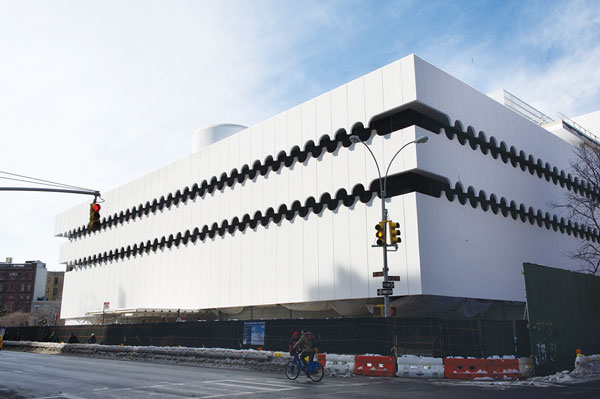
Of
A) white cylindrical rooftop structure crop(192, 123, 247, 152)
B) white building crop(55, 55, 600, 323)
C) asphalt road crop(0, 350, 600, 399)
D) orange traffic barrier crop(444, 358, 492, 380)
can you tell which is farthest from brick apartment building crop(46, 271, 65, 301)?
orange traffic barrier crop(444, 358, 492, 380)

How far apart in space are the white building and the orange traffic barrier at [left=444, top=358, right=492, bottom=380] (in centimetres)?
809

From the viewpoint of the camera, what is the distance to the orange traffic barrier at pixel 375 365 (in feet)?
63.8

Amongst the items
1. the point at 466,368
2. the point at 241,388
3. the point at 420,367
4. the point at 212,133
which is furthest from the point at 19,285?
the point at 466,368

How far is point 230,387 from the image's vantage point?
48.8ft

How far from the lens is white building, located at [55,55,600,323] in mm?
28922

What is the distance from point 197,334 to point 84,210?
124ft

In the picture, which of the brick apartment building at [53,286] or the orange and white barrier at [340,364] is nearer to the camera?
the orange and white barrier at [340,364]

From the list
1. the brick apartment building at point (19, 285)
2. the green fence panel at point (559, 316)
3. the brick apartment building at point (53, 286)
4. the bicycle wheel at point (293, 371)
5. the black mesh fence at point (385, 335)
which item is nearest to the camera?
the bicycle wheel at point (293, 371)

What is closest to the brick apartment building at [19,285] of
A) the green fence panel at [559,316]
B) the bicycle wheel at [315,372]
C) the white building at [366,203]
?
the white building at [366,203]

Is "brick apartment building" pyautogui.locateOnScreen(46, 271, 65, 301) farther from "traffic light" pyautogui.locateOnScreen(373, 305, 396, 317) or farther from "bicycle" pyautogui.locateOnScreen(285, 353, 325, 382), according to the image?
"bicycle" pyautogui.locateOnScreen(285, 353, 325, 382)

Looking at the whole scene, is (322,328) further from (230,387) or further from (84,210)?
→ (84,210)

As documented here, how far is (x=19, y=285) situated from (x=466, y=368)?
124 meters

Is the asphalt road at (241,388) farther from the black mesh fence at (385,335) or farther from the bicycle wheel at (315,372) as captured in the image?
the black mesh fence at (385,335)

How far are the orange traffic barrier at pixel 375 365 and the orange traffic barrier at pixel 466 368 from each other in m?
2.00
